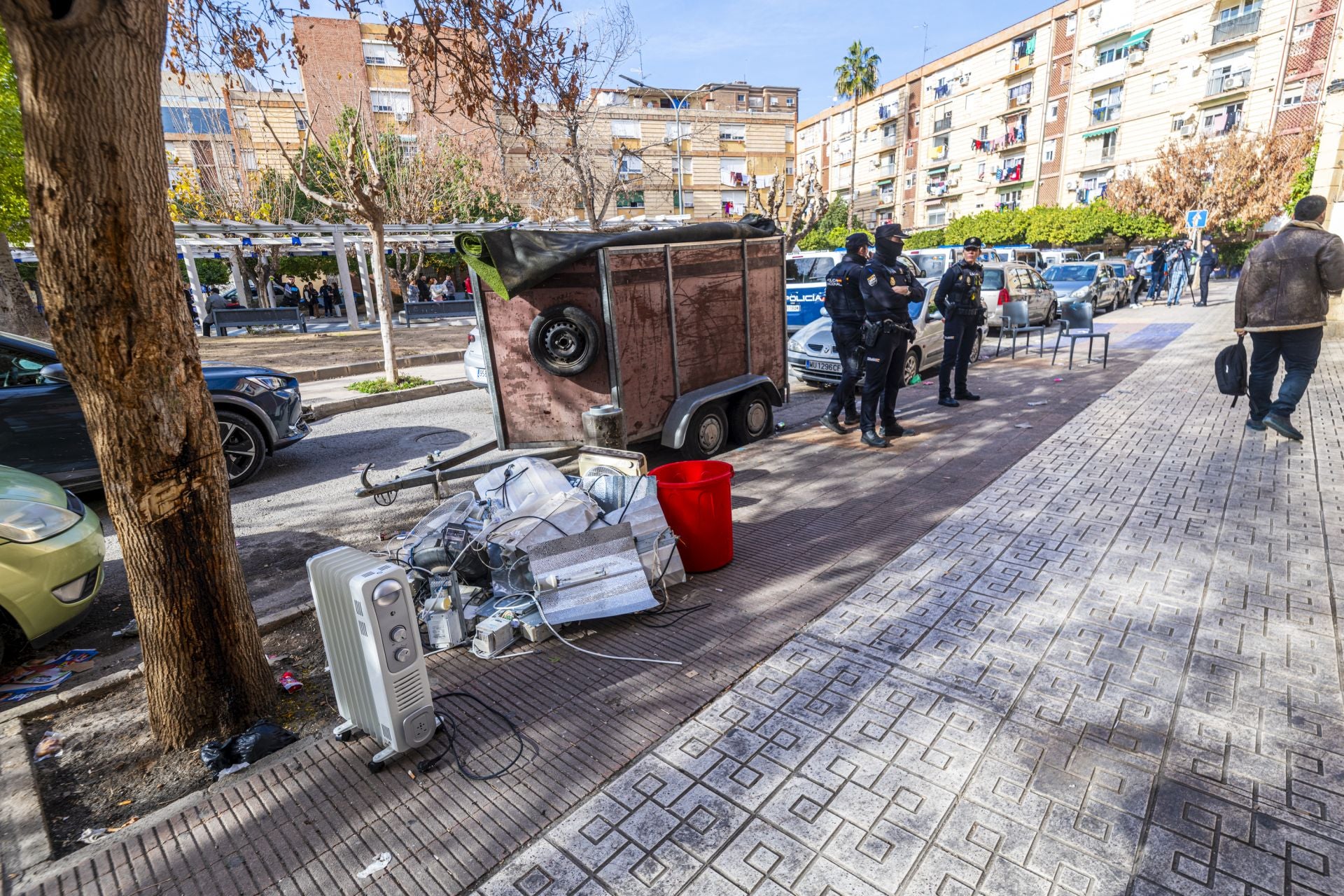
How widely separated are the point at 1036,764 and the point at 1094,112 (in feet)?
174

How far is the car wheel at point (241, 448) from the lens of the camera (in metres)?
6.67

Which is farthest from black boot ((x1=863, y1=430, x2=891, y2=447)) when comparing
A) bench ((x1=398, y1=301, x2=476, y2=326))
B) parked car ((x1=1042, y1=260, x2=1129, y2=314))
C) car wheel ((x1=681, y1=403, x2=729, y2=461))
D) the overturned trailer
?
bench ((x1=398, y1=301, x2=476, y2=326))

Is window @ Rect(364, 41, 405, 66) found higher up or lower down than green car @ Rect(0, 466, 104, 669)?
higher up

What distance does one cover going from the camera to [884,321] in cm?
675

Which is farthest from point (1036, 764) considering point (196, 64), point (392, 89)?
point (392, 89)

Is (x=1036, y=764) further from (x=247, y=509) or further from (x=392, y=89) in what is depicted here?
(x=392, y=89)

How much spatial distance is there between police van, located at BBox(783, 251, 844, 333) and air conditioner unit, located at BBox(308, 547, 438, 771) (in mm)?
10507

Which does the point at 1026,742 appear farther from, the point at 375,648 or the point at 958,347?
the point at 958,347

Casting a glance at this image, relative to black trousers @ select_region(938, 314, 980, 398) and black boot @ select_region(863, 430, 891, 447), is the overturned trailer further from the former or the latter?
black trousers @ select_region(938, 314, 980, 398)

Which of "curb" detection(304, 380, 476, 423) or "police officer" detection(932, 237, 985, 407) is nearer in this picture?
"police officer" detection(932, 237, 985, 407)

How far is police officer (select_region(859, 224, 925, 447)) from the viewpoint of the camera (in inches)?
265

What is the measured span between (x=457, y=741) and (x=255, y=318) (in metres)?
22.6

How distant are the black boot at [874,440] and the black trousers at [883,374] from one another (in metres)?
0.03

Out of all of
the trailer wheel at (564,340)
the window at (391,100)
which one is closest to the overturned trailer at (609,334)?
the trailer wheel at (564,340)
